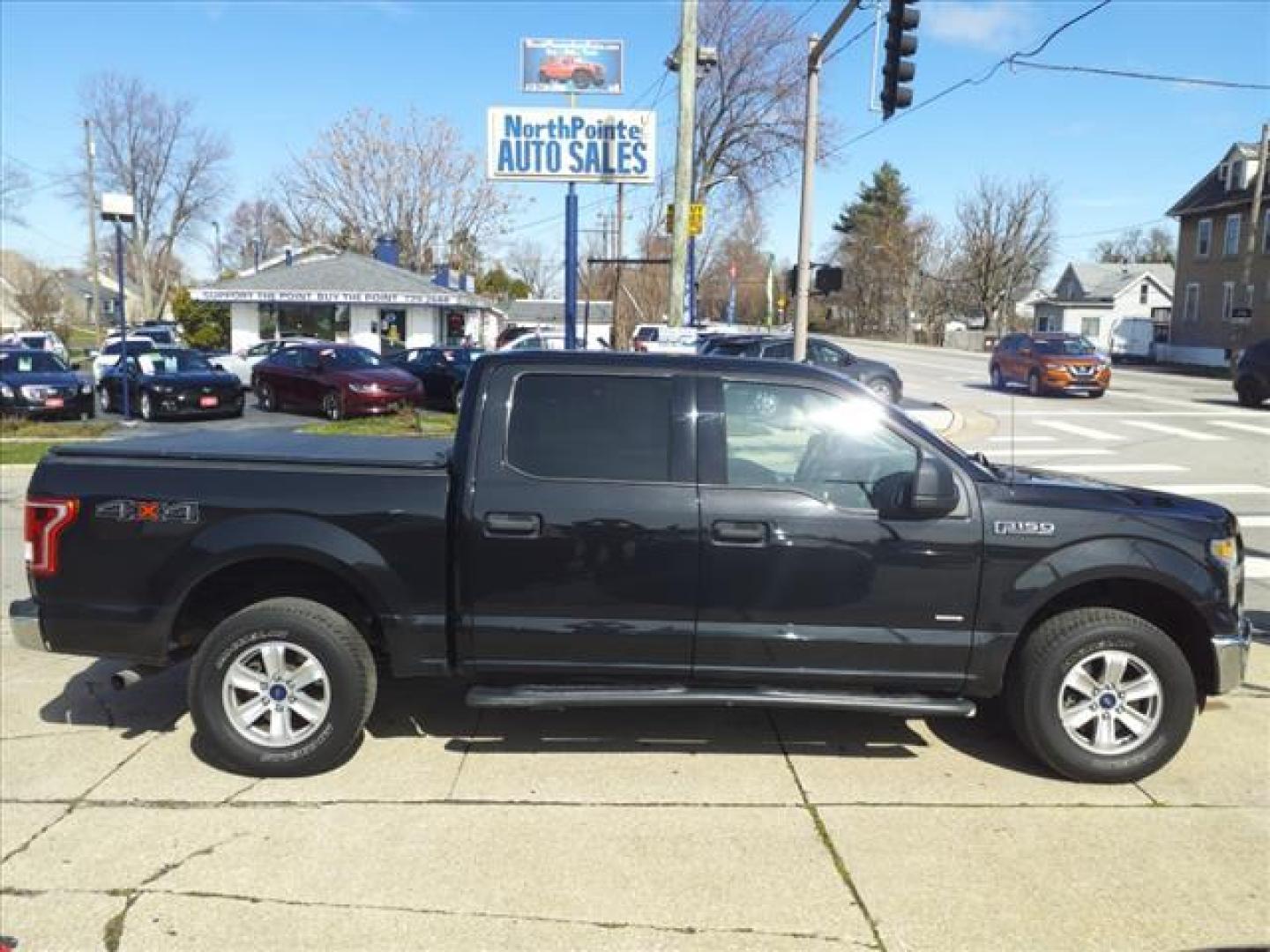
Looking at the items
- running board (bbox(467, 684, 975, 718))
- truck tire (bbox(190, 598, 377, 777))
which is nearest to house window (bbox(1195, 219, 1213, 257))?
running board (bbox(467, 684, 975, 718))

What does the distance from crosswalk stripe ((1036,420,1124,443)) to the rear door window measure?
1573cm

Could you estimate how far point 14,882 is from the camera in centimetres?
334

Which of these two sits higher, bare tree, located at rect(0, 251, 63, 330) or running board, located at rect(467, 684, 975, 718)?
bare tree, located at rect(0, 251, 63, 330)

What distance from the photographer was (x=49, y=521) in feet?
13.5

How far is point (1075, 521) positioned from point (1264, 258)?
150 ft

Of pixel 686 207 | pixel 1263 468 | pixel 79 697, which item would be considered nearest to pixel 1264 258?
pixel 1263 468

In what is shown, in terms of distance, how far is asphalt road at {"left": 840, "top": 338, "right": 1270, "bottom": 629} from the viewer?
11.4 metres

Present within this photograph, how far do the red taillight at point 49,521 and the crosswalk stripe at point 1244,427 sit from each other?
2005 cm

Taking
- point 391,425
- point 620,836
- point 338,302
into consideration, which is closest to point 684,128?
point 391,425

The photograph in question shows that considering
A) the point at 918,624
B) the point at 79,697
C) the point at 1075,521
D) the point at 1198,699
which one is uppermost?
the point at 1075,521

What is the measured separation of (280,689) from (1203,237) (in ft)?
170

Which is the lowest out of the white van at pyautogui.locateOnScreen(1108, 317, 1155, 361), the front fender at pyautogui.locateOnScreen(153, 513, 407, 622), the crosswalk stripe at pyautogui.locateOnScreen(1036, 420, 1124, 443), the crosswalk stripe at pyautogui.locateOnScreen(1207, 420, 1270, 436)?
the crosswalk stripe at pyautogui.locateOnScreen(1036, 420, 1124, 443)

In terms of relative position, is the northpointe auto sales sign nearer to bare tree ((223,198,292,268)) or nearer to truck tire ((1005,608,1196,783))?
truck tire ((1005,608,1196,783))

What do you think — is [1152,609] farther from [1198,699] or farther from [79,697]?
[79,697]
